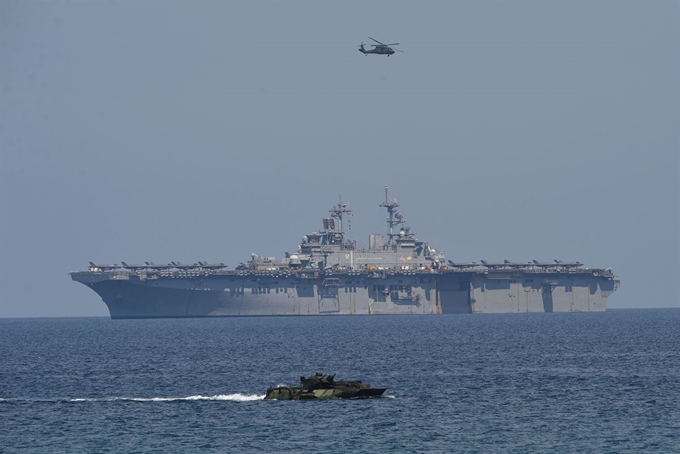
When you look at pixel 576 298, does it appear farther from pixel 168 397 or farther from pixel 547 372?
pixel 168 397

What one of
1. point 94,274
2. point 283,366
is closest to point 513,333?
point 283,366

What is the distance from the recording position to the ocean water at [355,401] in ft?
95.2

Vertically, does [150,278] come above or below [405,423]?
above

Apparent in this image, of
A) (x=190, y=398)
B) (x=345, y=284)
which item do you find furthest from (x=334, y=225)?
(x=190, y=398)

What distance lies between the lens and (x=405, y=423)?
3167 cm

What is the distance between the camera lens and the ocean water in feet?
95.2

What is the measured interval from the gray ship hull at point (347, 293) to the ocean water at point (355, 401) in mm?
40695

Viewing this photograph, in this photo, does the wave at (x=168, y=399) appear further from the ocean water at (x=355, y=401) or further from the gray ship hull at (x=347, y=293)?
the gray ship hull at (x=347, y=293)

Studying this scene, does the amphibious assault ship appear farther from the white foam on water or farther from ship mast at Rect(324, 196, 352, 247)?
the white foam on water

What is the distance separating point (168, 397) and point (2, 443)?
10.1 metres

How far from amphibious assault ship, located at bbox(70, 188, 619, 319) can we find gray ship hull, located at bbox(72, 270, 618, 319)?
0.09 metres

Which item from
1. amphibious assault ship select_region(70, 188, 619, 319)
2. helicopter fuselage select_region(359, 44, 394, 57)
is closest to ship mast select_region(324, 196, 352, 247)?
amphibious assault ship select_region(70, 188, 619, 319)

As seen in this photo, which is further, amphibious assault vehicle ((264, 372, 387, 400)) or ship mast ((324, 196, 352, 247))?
ship mast ((324, 196, 352, 247))

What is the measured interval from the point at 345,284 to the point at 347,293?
972 millimetres
